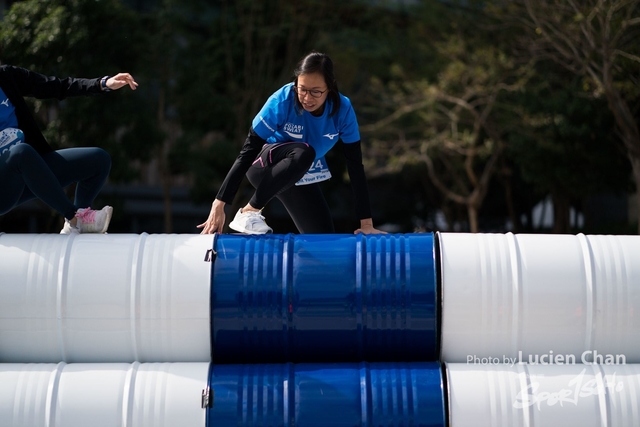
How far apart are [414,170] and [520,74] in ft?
16.8

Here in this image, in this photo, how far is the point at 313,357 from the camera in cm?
284

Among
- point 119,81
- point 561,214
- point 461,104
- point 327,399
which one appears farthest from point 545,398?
point 561,214

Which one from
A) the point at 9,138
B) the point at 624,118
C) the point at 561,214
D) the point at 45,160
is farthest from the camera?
the point at 561,214

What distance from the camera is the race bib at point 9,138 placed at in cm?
308

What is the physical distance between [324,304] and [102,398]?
888 mm

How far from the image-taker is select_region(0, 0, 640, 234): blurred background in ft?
28.4

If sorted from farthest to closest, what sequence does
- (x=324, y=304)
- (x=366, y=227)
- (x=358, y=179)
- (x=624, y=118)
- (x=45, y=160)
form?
1. (x=624, y=118)
2. (x=358, y=179)
3. (x=366, y=227)
4. (x=45, y=160)
5. (x=324, y=304)

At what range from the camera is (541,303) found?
278 centimetres

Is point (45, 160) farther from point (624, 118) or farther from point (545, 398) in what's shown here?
point (624, 118)

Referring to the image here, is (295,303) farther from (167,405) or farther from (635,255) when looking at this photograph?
(635,255)

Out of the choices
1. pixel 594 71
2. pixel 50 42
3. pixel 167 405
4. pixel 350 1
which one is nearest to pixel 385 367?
pixel 167 405

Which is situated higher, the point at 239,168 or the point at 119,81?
the point at 119,81

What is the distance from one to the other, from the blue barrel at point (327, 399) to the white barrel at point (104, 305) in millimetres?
261

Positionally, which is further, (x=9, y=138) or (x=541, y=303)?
(x=9, y=138)
